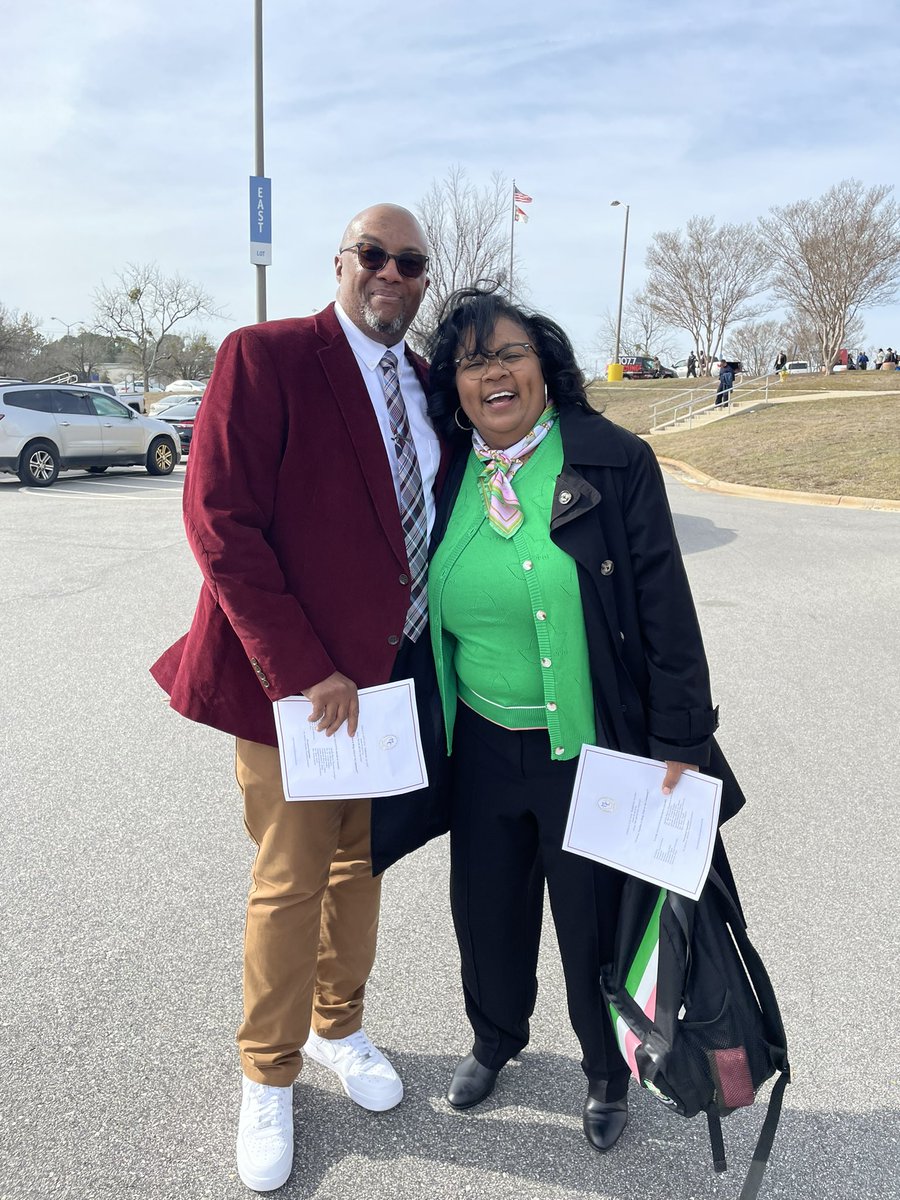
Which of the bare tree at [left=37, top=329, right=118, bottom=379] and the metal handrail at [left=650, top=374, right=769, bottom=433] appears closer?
the metal handrail at [left=650, top=374, right=769, bottom=433]

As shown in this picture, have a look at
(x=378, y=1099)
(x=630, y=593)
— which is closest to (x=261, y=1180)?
(x=378, y=1099)

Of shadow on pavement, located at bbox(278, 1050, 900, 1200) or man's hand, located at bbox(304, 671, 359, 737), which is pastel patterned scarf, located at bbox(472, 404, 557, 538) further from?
shadow on pavement, located at bbox(278, 1050, 900, 1200)

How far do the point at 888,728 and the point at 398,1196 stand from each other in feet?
12.1

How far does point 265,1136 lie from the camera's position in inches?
82.7

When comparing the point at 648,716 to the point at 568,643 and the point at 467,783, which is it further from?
the point at 467,783

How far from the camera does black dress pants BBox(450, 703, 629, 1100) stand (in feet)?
7.04

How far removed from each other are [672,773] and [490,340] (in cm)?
109

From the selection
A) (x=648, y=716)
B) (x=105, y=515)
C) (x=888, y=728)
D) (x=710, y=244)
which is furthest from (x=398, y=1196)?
(x=710, y=244)

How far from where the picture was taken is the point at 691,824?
203 centimetres

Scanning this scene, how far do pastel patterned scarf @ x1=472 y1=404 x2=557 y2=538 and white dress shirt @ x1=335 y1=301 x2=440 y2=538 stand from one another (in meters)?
0.14

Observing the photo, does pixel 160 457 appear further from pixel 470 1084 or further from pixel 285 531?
pixel 470 1084

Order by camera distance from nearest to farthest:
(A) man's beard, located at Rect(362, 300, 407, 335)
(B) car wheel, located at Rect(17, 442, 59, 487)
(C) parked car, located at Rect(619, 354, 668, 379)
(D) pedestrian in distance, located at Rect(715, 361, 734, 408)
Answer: (A) man's beard, located at Rect(362, 300, 407, 335) → (B) car wheel, located at Rect(17, 442, 59, 487) → (D) pedestrian in distance, located at Rect(715, 361, 734, 408) → (C) parked car, located at Rect(619, 354, 668, 379)

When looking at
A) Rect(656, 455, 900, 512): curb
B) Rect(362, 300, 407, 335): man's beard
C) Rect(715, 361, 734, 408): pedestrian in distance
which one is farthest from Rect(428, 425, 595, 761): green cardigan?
Rect(715, 361, 734, 408): pedestrian in distance

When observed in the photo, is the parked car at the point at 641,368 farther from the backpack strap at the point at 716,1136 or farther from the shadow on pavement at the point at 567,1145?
the backpack strap at the point at 716,1136
